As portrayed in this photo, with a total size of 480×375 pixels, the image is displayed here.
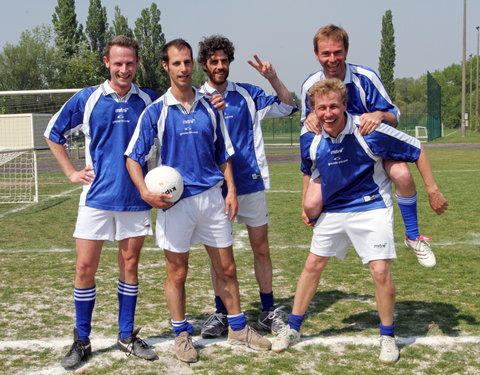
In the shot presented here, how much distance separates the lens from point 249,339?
4.32m

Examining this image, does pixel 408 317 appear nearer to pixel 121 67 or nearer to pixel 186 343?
pixel 186 343

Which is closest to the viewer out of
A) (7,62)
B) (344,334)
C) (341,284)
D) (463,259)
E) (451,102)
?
(344,334)

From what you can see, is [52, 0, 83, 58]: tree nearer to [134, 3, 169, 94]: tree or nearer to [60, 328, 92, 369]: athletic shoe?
[134, 3, 169, 94]: tree

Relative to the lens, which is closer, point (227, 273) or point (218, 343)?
point (227, 273)

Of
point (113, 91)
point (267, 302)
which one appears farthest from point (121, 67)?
point (267, 302)

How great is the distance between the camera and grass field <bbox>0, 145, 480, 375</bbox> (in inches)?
158

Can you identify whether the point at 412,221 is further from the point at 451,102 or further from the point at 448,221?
the point at 451,102

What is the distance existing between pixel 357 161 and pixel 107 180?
172cm

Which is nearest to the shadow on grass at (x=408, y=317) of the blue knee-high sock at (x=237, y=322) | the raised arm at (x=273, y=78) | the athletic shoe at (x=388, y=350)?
the athletic shoe at (x=388, y=350)

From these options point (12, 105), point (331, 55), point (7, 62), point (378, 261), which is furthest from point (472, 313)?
point (7, 62)

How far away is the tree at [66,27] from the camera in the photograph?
61656mm

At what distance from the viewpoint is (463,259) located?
271 inches

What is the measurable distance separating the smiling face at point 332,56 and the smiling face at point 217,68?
29.0 inches

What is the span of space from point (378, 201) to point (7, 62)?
61.6 meters
